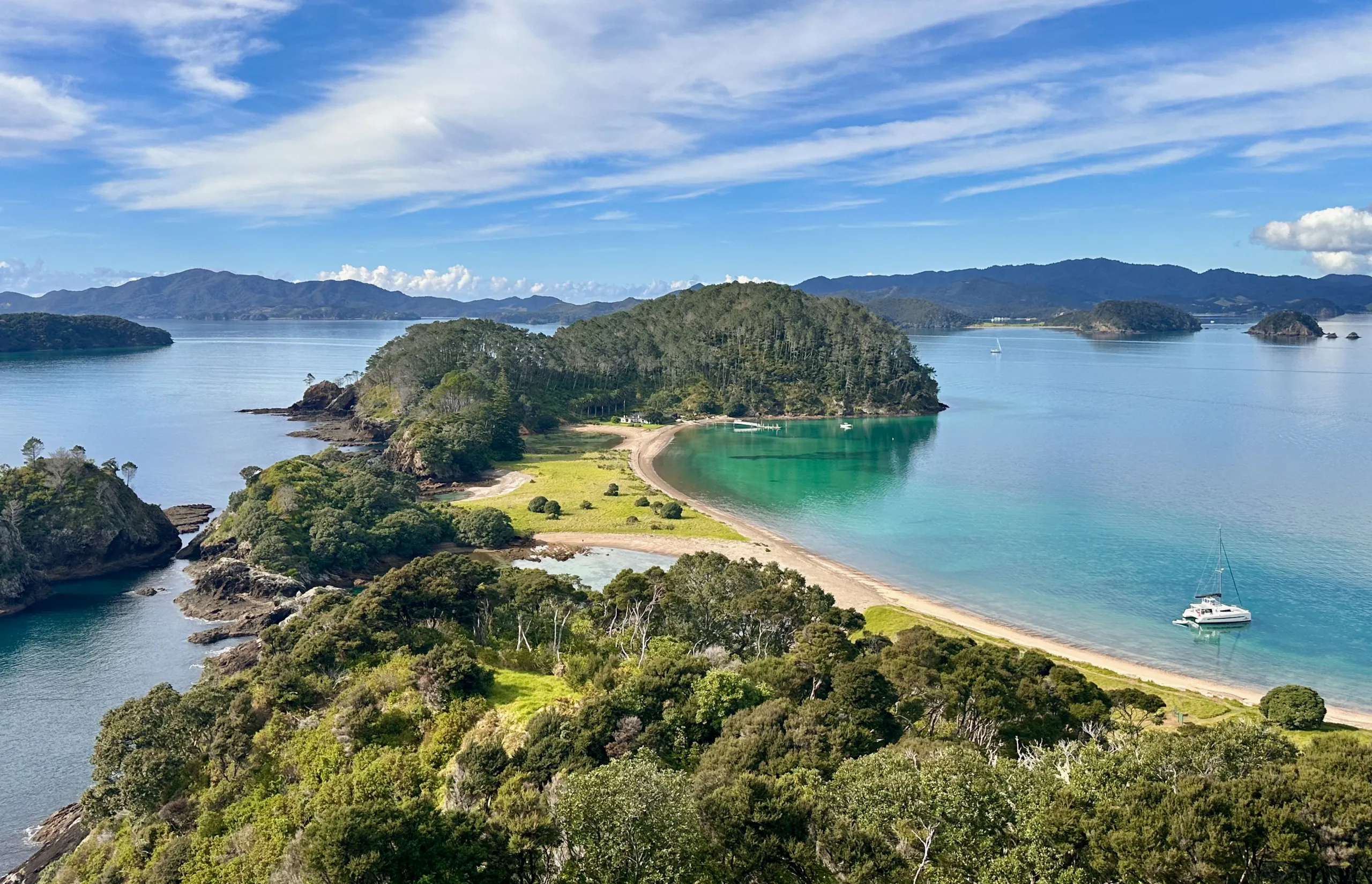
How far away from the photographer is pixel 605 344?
13762 centimetres

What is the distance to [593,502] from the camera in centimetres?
7338

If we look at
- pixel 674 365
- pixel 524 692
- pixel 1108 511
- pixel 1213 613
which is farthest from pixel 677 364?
pixel 524 692

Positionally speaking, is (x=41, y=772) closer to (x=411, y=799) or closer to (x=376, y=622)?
(x=376, y=622)

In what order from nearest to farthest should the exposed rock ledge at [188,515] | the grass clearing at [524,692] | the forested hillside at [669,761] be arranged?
1. the forested hillside at [669,761]
2. the grass clearing at [524,692]
3. the exposed rock ledge at [188,515]

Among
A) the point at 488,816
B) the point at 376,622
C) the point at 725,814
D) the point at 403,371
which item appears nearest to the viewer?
the point at 725,814

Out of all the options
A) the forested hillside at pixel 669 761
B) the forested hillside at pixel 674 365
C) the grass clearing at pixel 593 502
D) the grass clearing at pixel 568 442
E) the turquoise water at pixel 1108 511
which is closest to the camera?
the forested hillside at pixel 669 761

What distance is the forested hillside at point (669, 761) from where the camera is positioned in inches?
625

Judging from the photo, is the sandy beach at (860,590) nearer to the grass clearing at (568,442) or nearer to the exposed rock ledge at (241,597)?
the exposed rock ledge at (241,597)

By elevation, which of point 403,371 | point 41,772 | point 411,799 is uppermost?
point 403,371

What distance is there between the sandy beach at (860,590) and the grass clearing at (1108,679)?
88 centimetres

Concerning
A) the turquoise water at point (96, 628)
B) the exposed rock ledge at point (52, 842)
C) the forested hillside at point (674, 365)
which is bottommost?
the exposed rock ledge at point (52, 842)

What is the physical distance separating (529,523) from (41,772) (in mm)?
36839

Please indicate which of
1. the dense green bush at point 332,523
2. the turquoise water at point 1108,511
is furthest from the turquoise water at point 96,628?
the turquoise water at point 1108,511

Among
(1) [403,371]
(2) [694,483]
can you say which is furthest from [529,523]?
(1) [403,371]
